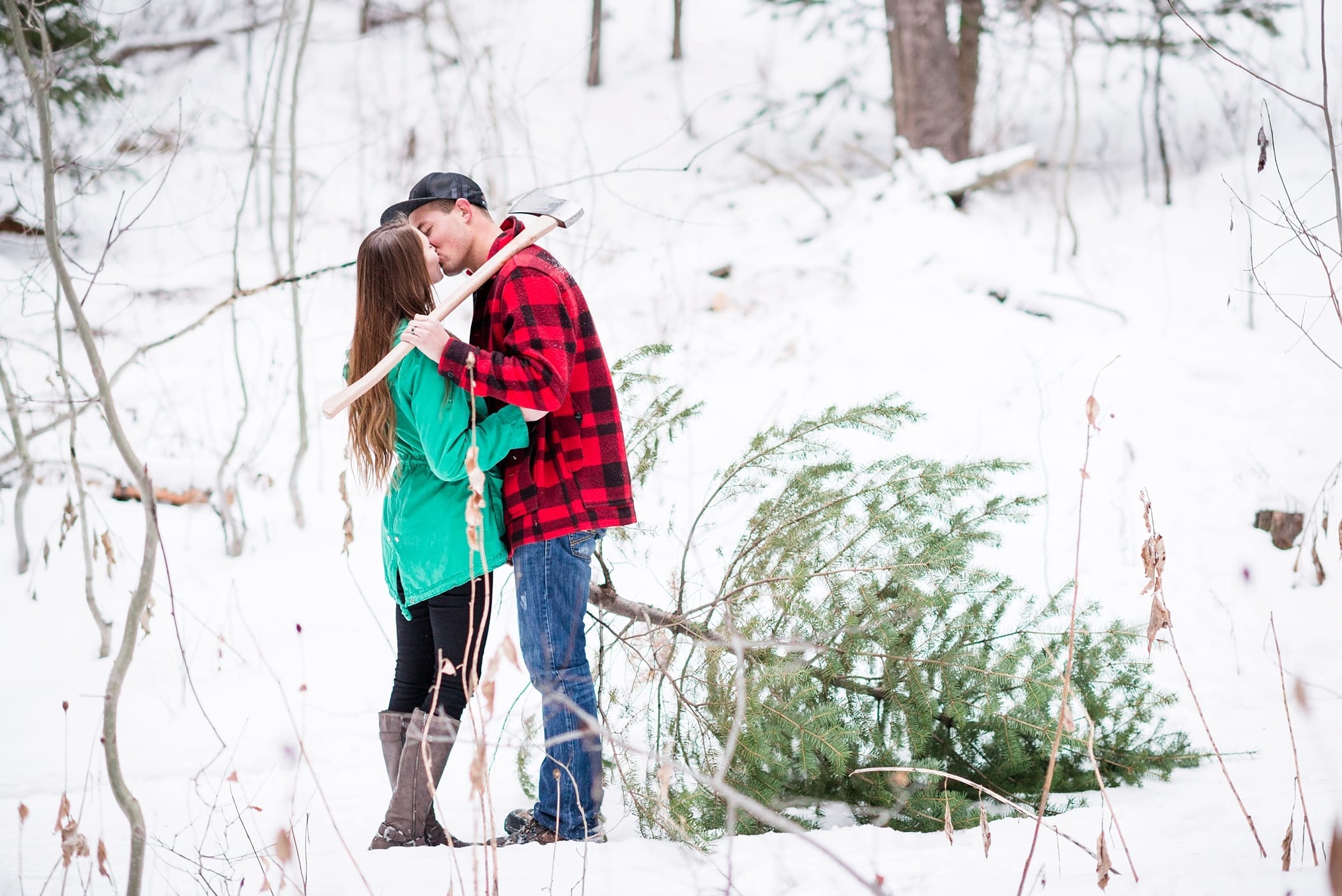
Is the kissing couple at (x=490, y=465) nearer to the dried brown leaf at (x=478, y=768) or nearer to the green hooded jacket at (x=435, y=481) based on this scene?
the green hooded jacket at (x=435, y=481)

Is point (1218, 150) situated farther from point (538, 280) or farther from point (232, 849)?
point (232, 849)

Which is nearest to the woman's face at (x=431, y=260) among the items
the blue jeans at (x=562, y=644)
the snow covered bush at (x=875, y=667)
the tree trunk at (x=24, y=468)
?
the blue jeans at (x=562, y=644)

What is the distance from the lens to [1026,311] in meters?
6.34

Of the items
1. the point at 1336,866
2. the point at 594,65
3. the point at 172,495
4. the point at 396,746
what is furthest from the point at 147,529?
the point at 594,65

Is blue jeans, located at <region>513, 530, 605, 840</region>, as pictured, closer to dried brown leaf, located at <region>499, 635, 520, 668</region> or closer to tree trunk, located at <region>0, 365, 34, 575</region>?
dried brown leaf, located at <region>499, 635, 520, 668</region>

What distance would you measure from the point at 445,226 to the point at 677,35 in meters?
11.3

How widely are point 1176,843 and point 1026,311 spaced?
473 centimetres

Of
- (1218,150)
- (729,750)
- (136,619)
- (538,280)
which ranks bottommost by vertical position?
(729,750)

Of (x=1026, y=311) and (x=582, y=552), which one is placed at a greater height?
(x=1026, y=311)

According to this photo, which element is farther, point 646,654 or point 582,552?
point 646,654

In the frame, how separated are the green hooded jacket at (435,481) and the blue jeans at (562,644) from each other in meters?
0.11

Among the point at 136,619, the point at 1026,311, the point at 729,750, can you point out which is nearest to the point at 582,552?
the point at 136,619

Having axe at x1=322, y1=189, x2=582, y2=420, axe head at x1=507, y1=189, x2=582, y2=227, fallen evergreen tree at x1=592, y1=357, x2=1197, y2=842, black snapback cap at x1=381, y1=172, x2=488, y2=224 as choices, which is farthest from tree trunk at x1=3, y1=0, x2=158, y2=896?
fallen evergreen tree at x1=592, y1=357, x2=1197, y2=842

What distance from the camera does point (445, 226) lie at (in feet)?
7.56
